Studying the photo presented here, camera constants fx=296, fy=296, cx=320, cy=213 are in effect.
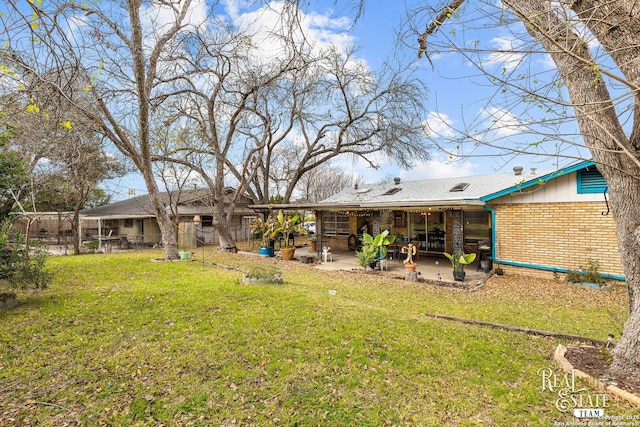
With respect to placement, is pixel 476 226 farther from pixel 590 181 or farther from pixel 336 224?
pixel 336 224

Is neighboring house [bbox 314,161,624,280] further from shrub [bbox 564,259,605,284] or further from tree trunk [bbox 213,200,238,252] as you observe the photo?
tree trunk [bbox 213,200,238,252]

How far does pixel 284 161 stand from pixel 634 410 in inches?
1009

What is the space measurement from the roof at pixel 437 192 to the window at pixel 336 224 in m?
1.52

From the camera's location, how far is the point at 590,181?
880cm

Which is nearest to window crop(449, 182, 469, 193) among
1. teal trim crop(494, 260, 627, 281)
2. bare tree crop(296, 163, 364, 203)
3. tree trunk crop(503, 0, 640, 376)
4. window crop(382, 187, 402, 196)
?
window crop(382, 187, 402, 196)

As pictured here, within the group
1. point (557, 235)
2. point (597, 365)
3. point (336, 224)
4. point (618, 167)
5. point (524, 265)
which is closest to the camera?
point (618, 167)

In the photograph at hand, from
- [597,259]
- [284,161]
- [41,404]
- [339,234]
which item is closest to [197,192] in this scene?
[284,161]

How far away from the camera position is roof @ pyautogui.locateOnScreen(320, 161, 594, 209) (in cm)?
1053

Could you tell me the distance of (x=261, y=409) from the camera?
9.93ft

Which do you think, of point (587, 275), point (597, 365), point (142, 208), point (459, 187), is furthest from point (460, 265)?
point (142, 208)

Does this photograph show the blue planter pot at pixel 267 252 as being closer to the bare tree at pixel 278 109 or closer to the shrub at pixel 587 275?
the bare tree at pixel 278 109

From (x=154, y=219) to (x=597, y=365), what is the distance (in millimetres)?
24574

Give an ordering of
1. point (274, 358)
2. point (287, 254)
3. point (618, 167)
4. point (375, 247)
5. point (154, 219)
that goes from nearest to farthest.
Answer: point (618, 167)
point (274, 358)
point (375, 247)
point (287, 254)
point (154, 219)

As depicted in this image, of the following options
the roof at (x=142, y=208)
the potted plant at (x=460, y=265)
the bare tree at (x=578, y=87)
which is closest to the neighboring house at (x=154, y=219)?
the roof at (x=142, y=208)
